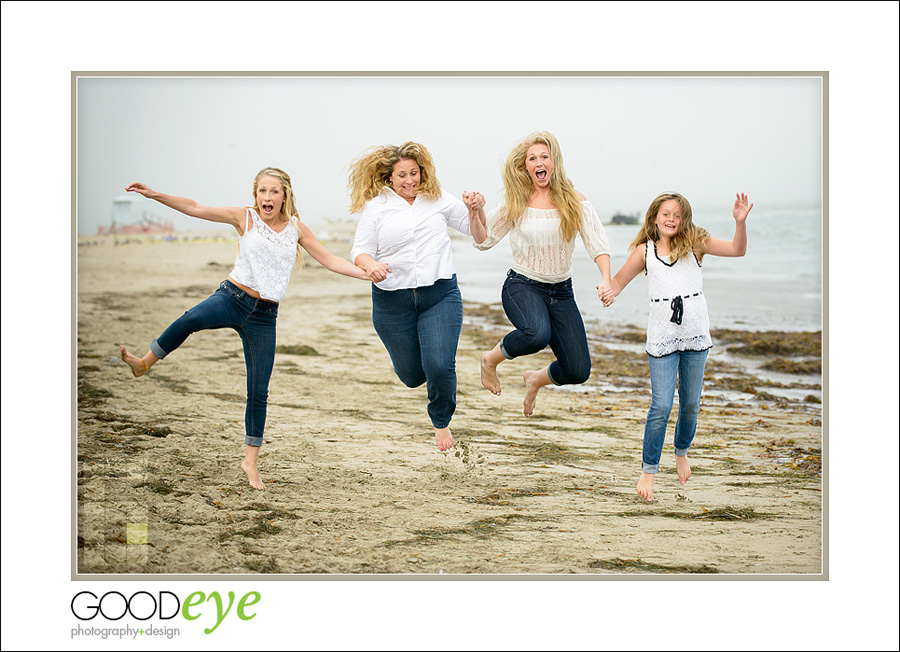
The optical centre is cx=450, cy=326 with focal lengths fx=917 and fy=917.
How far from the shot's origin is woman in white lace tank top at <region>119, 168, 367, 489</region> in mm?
4594

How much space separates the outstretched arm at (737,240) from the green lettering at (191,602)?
3108mm

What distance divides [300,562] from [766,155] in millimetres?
3853

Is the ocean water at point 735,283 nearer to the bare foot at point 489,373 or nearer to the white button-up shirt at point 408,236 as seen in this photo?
the bare foot at point 489,373

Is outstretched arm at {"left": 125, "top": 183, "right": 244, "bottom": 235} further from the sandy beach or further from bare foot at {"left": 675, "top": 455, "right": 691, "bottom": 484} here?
bare foot at {"left": 675, "top": 455, "right": 691, "bottom": 484}

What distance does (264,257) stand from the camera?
15.3 ft

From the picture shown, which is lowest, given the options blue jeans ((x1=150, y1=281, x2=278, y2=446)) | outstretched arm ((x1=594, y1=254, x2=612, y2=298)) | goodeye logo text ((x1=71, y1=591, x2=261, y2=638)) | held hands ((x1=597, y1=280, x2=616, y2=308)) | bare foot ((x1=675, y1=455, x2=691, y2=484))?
goodeye logo text ((x1=71, y1=591, x2=261, y2=638))

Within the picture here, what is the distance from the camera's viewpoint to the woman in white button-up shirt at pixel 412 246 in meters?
4.71

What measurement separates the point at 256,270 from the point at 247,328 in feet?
1.04

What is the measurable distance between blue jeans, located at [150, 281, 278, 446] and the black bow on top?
6.75 ft

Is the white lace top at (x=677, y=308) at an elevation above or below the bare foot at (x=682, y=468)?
above

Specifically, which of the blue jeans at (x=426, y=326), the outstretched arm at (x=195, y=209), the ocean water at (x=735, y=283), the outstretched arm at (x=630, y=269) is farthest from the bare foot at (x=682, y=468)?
the outstretched arm at (x=195, y=209)

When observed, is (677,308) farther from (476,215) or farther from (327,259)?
(327,259)

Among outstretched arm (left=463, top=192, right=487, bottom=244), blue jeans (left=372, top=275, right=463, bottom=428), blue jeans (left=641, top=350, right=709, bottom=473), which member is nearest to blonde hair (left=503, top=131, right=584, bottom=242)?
outstretched arm (left=463, top=192, right=487, bottom=244)

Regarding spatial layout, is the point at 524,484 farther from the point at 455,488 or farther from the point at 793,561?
the point at 793,561
